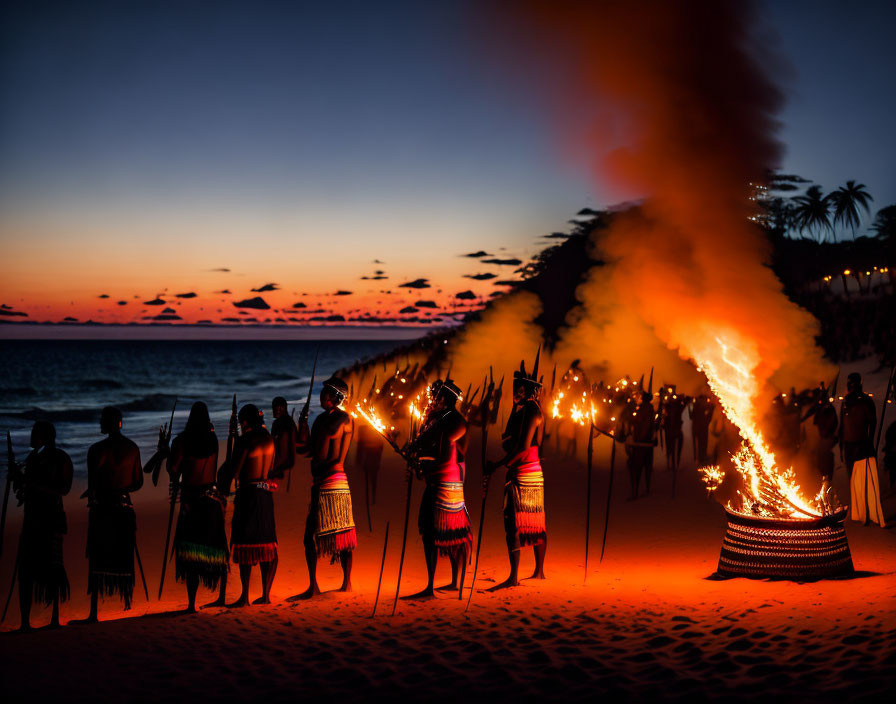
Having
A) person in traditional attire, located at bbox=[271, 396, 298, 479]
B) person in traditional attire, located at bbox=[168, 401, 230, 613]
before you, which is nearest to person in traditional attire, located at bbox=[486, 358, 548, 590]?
person in traditional attire, located at bbox=[271, 396, 298, 479]

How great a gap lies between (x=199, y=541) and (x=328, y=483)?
4.08 feet

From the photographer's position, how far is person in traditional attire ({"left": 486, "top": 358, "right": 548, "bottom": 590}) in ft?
25.2

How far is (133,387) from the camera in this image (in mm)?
73438

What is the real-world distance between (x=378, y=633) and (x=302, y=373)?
9259 centimetres

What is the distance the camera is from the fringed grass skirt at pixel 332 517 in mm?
7512

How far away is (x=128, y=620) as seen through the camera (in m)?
6.93

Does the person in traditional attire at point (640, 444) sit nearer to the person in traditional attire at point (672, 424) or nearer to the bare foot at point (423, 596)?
the person in traditional attire at point (672, 424)

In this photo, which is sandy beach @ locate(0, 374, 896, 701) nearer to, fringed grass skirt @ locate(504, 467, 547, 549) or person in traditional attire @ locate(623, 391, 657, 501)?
fringed grass skirt @ locate(504, 467, 547, 549)

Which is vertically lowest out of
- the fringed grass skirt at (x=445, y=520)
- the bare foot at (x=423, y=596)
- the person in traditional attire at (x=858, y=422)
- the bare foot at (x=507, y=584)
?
the bare foot at (x=423, y=596)

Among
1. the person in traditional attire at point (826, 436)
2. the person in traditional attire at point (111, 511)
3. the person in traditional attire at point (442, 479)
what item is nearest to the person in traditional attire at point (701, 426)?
the person in traditional attire at point (826, 436)

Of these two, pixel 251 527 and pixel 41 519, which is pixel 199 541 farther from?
pixel 41 519

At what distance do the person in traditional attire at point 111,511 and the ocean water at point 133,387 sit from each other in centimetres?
1395

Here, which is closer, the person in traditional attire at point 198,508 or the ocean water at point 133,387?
the person in traditional attire at point 198,508

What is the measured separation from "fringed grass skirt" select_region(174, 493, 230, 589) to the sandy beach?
1.34 feet
